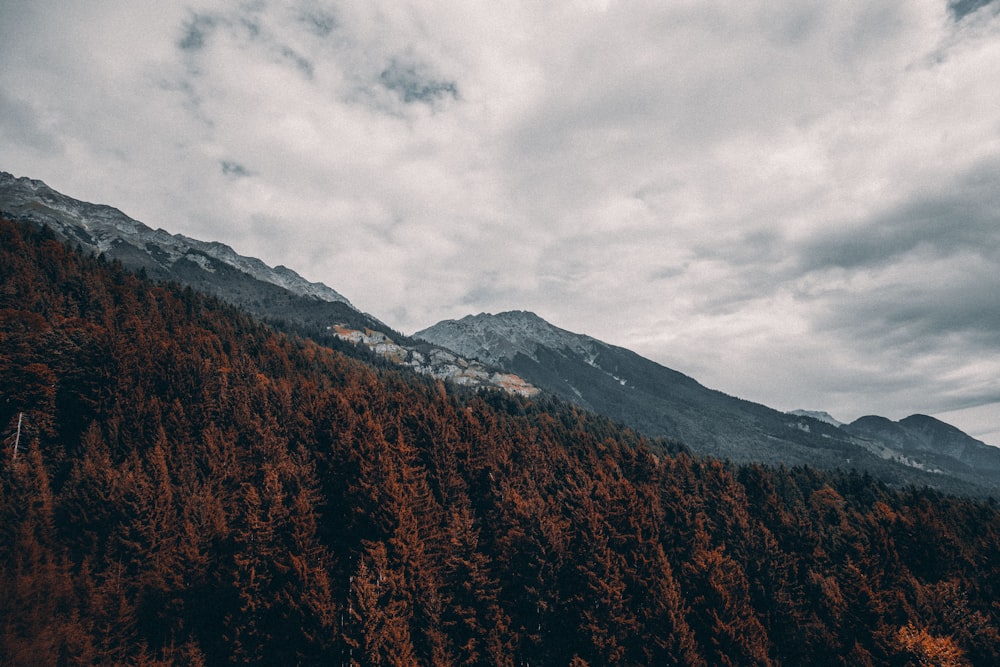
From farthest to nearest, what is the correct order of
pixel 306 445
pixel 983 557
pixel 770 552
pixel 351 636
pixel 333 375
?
1. pixel 333 375
2. pixel 983 557
3. pixel 306 445
4. pixel 770 552
5. pixel 351 636

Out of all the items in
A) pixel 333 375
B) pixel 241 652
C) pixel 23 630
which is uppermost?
pixel 333 375

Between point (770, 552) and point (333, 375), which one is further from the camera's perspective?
point (333, 375)

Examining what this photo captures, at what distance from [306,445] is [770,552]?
74.1 metres

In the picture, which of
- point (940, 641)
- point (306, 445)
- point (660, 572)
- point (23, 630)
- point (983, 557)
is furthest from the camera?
point (983, 557)

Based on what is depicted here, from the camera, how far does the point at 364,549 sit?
5547cm

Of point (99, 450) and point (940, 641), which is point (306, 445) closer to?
point (99, 450)

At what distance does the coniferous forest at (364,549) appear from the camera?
47.6 m

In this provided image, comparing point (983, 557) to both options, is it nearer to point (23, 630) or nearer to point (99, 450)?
point (23, 630)

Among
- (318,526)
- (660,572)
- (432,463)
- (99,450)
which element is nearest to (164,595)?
(318,526)

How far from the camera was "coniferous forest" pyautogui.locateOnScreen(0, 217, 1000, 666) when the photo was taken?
4762 cm

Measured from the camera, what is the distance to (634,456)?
9931 centimetres

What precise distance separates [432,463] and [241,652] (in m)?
35.5

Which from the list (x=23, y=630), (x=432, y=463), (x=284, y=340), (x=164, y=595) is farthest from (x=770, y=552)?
(x=284, y=340)

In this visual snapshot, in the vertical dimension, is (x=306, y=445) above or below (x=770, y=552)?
above
